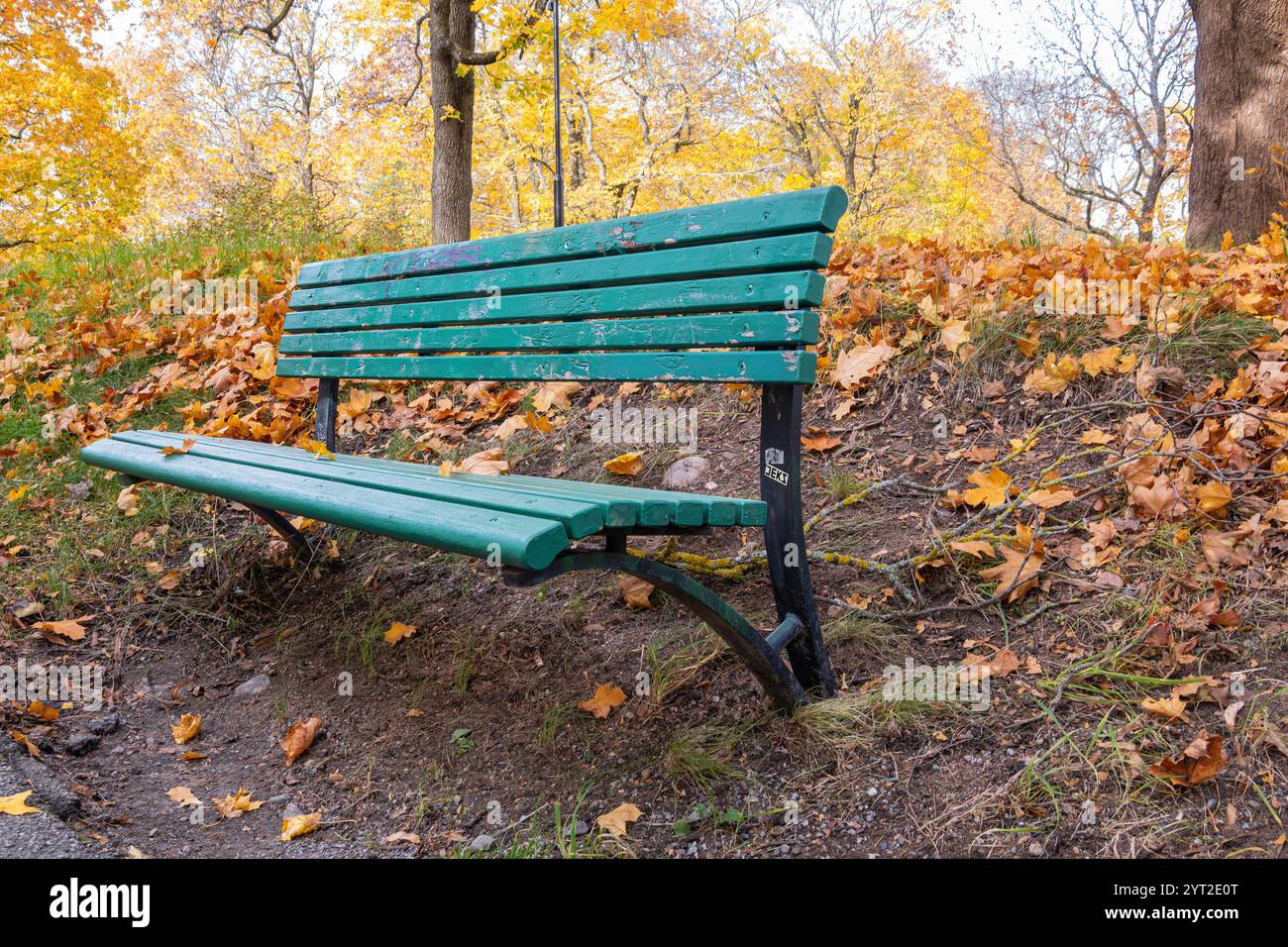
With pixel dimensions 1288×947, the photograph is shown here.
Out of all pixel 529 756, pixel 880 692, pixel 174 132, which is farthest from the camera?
pixel 174 132

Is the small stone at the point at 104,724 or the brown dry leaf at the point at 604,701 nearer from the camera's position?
the brown dry leaf at the point at 604,701

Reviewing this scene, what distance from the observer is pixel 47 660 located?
2.51 metres

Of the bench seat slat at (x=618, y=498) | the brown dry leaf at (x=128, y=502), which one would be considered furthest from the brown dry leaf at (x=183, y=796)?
the brown dry leaf at (x=128, y=502)

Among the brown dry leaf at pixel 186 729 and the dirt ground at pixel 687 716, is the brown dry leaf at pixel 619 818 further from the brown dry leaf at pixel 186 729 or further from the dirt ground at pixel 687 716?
the brown dry leaf at pixel 186 729

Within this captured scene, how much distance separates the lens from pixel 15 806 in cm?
160

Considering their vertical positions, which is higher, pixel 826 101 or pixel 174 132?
pixel 174 132

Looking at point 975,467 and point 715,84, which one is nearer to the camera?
point 975,467

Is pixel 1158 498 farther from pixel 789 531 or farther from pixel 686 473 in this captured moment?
pixel 686 473

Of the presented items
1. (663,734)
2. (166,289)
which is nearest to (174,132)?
(166,289)

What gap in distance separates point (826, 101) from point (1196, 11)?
1175cm

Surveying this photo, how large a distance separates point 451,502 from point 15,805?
3.32 feet

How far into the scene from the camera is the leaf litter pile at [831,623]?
1.57m

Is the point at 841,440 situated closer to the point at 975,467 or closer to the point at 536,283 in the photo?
the point at 975,467

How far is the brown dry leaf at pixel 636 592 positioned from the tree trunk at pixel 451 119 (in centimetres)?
439
